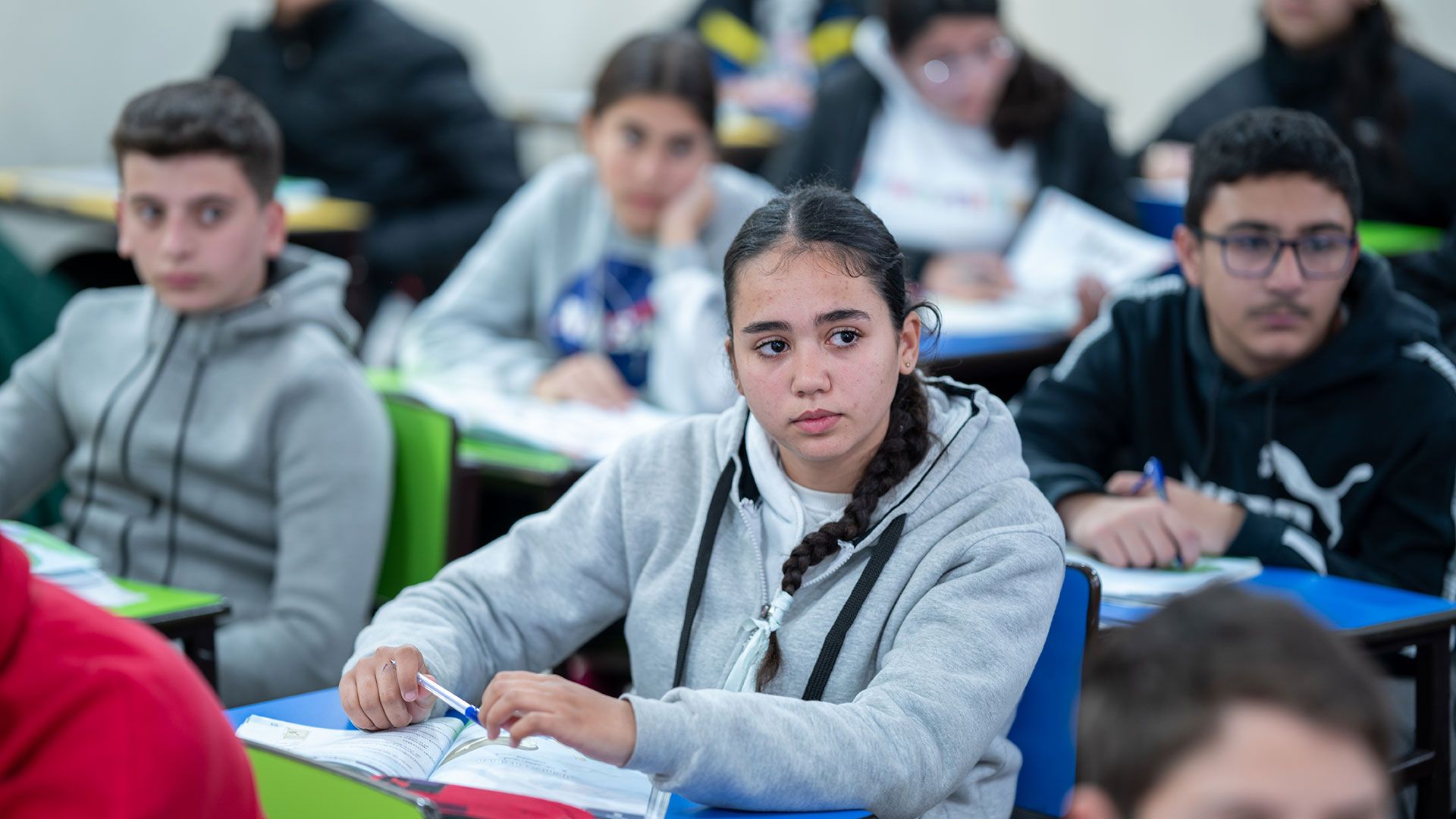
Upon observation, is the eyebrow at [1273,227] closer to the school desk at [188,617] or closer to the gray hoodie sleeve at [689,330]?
the gray hoodie sleeve at [689,330]

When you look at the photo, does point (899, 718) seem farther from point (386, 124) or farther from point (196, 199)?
point (386, 124)

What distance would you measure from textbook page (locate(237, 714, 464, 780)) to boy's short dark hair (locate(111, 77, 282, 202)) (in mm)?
1040

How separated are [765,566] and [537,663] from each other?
0.31 meters

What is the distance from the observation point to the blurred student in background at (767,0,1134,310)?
362cm

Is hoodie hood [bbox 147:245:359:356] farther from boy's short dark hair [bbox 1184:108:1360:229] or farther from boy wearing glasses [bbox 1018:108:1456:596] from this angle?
boy's short dark hair [bbox 1184:108:1360:229]

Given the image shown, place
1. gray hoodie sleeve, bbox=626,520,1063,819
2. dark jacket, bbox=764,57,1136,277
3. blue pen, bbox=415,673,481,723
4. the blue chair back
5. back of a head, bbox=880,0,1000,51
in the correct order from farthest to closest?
dark jacket, bbox=764,57,1136,277 < back of a head, bbox=880,0,1000,51 < the blue chair back < blue pen, bbox=415,673,481,723 < gray hoodie sleeve, bbox=626,520,1063,819

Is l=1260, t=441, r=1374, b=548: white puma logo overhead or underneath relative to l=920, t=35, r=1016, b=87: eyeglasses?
underneath

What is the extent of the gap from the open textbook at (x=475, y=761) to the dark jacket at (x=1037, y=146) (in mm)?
2293

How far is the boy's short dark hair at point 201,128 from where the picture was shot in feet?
7.34

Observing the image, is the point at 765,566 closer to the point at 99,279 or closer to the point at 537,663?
the point at 537,663

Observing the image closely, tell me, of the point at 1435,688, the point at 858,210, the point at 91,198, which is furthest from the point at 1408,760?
the point at 91,198

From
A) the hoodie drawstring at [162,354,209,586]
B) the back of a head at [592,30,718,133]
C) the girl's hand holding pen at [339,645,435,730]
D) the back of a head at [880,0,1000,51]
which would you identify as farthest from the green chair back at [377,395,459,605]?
the back of a head at [880,0,1000,51]

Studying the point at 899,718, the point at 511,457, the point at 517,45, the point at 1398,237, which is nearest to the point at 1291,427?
the point at 899,718

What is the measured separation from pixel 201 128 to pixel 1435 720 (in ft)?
6.03
